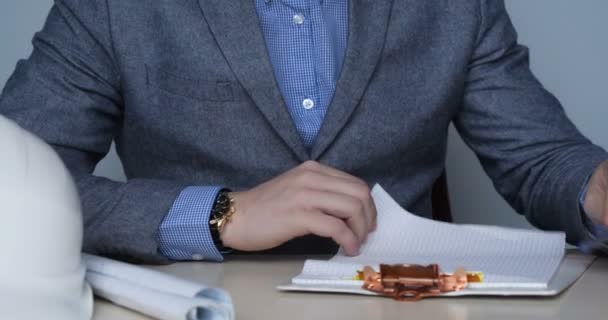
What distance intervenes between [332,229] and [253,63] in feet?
1.29

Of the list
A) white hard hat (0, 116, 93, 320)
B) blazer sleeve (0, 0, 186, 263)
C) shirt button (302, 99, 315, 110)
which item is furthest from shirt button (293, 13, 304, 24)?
white hard hat (0, 116, 93, 320)

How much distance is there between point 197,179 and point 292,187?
0.35 meters

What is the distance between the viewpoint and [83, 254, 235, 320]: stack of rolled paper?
0.78m

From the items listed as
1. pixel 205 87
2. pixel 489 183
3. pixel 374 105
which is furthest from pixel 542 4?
pixel 205 87

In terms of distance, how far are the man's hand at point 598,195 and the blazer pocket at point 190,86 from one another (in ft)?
1.68

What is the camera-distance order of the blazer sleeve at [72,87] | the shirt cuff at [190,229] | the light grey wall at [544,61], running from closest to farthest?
the shirt cuff at [190,229] < the blazer sleeve at [72,87] < the light grey wall at [544,61]

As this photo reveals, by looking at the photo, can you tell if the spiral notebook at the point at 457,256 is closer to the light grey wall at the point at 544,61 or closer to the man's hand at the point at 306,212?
the man's hand at the point at 306,212

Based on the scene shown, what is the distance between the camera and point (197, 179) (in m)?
1.45

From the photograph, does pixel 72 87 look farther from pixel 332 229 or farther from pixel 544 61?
pixel 544 61

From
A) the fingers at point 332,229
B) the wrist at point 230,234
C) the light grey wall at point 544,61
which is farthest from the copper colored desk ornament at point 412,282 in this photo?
the light grey wall at point 544,61

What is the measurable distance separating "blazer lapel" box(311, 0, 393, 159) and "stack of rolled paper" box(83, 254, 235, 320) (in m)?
0.54

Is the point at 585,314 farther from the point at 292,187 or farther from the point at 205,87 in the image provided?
the point at 205,87

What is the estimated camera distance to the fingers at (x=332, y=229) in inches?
42.6

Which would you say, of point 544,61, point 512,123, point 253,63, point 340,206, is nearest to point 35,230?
point 340,206
